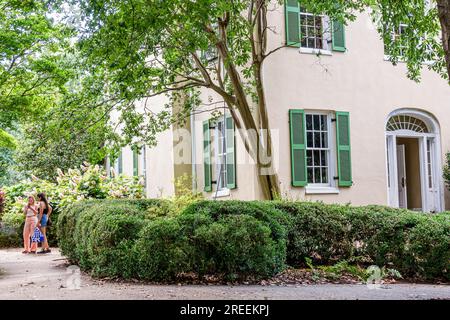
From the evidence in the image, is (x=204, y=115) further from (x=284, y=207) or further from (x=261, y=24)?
(x=284, y=207)

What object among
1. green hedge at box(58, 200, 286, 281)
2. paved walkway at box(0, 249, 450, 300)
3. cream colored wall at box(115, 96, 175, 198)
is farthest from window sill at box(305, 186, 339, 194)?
paved walkway at box(0, 249, 450, 300)

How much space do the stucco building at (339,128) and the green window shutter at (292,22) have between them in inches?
1.0

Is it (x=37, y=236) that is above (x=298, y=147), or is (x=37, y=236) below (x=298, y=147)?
below

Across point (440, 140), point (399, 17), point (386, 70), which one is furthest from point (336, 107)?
point (399, 17)

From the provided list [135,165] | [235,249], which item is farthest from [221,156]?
[235,249]

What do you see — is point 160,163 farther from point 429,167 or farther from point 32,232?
point 429,167

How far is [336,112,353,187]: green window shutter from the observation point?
612 inches

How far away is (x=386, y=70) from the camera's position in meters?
16.6

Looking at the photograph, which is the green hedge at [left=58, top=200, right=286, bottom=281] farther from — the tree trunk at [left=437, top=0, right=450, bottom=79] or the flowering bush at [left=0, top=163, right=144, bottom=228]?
the flowering bush at [left=0, top=163, right=144, bottom=228]

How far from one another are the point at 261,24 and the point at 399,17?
4462mm

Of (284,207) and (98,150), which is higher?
(98,150)

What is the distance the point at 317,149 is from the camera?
51.1 ft

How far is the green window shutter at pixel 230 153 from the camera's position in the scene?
51.8 ft

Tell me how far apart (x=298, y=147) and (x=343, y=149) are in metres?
1.30
